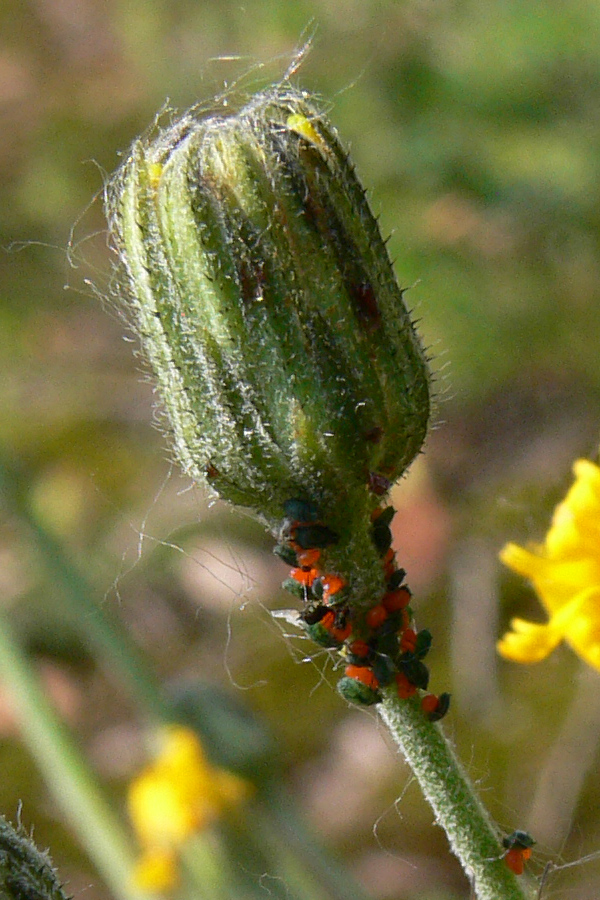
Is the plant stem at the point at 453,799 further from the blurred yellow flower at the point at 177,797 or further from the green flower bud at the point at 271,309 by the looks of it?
the blurred yellow flower at the point at 177,797

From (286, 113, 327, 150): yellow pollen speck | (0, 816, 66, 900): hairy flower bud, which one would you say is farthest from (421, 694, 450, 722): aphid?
(286, 113, 327, 150): yellow pollen speck

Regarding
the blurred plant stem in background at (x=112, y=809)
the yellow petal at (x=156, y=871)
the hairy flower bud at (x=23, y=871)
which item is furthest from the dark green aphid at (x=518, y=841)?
the yellow petal at (x=156, y=871)

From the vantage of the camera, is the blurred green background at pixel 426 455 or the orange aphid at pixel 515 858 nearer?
the orange aphid at pixel 515 858

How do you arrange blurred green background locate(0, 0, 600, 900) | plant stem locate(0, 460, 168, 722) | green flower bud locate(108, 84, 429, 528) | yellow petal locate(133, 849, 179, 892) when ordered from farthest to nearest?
blurred green background locate(0, 0, 600, 900), plant stem locate(0, 460, 168, 722), yellow petal locate(133, 849, 179, 892), green flower bud locate(108, 84, 429, 528)

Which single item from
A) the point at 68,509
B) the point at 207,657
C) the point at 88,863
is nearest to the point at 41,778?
the point at 88,863

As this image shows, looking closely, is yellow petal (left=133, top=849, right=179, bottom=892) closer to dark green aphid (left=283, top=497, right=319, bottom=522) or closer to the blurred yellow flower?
the blurred yellow flower

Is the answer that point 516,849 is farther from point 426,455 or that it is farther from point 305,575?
point 426,455

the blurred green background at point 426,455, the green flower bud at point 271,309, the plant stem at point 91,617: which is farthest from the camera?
the blurred green background at point 426,455

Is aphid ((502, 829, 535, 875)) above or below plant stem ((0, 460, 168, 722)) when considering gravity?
below
